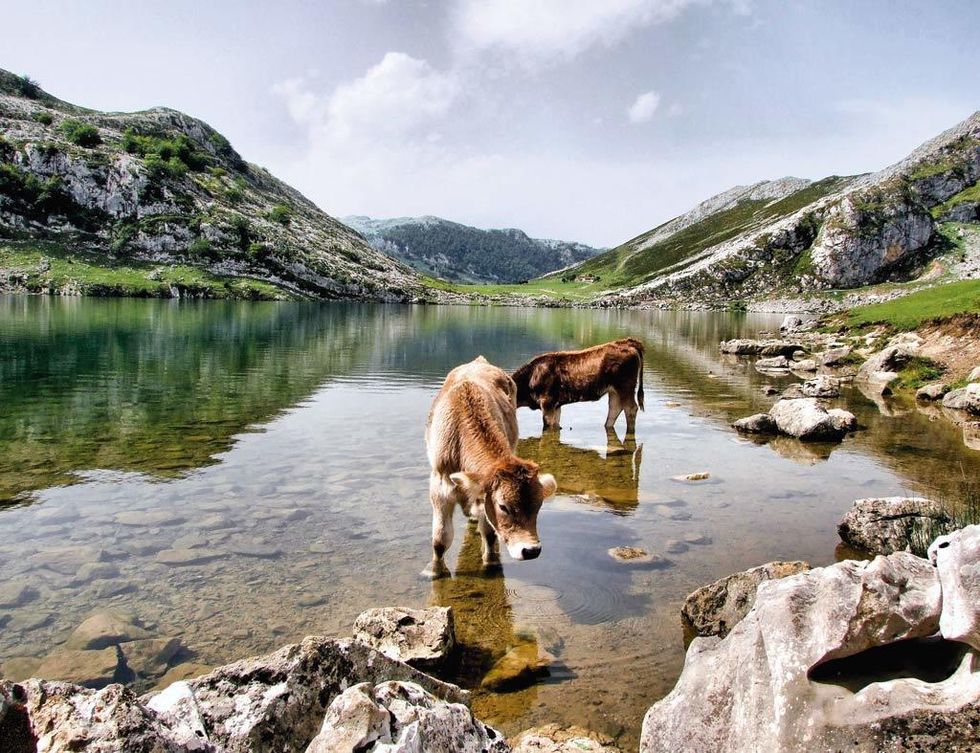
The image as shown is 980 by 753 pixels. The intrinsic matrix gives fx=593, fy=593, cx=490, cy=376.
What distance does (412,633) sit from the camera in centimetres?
739

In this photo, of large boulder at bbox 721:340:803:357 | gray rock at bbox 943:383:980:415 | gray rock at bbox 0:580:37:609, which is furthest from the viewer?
large boulder at bbox 721:340:803:357

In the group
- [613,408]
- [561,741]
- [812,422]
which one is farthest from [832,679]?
[613,408]

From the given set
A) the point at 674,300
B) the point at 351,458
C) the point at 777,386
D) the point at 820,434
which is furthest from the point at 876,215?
the point at 351,458

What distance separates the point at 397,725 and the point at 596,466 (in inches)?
559

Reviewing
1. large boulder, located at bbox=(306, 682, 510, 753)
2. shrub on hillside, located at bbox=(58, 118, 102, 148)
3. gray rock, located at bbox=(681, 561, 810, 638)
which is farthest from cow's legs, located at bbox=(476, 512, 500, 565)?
shrub on hillside, located at bbox=(58, 118, 102, 148)

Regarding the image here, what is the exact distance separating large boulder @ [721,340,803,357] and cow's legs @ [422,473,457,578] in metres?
43.2

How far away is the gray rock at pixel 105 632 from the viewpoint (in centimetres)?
757

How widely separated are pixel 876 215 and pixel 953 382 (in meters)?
179

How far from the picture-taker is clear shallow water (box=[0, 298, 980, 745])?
8.02m

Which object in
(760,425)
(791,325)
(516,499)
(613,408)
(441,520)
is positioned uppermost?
(791,325)

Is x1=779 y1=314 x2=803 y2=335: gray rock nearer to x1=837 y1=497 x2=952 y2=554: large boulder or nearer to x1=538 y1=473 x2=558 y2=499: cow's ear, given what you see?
x1=837 y1=497 x2=952 y2=554: large boulder

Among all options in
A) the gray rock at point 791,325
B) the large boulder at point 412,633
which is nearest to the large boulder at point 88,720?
the large boulder at point 412,633

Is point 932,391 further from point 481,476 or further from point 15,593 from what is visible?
point 15,593

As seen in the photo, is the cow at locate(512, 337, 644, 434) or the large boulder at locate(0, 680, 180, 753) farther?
the cow at locate(512, 337, 644, 434)
